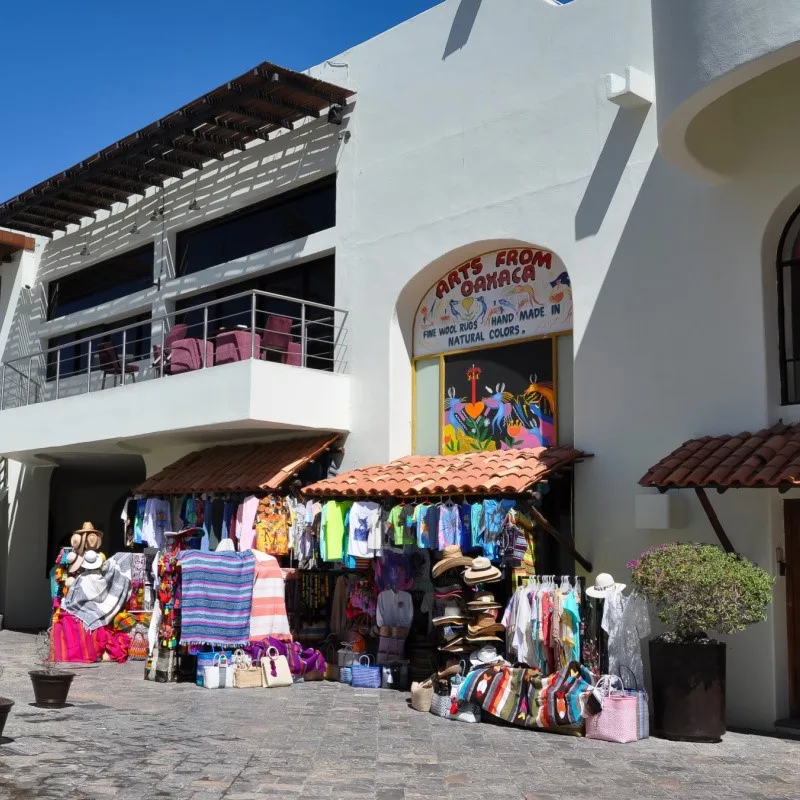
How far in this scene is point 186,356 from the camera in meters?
14.8

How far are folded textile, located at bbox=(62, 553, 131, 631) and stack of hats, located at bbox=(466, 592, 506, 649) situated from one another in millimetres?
6659

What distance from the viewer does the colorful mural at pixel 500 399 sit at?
1255 centimetres

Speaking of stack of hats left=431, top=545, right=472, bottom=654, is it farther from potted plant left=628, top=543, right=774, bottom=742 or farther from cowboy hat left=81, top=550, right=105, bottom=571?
cowboy hat left=81, top=550, right=105, bottom=571

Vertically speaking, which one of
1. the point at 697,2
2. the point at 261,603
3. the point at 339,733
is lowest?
the point at 339,733

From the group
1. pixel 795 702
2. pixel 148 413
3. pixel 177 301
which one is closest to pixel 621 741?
pixel 795 702

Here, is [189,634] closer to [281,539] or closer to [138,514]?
[281,539]

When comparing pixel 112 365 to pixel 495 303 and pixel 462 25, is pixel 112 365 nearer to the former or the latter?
pixel 495 303

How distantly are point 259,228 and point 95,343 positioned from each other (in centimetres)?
521

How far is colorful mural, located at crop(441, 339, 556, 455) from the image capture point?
12555 mm

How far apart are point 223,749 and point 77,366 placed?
42.9 feet

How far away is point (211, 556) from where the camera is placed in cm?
1249

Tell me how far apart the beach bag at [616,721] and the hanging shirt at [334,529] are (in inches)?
168

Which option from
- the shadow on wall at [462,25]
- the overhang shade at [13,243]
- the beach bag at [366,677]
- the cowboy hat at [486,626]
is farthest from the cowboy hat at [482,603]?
the overhang shade at [13,243]

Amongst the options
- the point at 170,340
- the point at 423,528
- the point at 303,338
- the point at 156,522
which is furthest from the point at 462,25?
the point at 156,522
